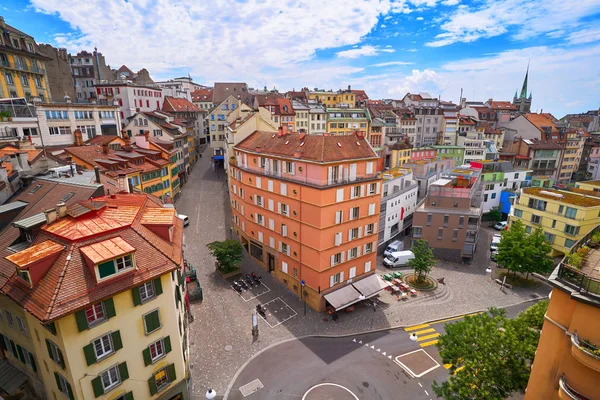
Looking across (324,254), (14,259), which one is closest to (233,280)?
(324,254)

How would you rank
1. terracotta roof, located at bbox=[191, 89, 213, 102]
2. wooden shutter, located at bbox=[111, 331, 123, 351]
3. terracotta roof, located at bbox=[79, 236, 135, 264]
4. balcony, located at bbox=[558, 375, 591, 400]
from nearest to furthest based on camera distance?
1. balcony, located at bbox=[558, 375, 591, 400]
2. terracotta roof, located at bbox=[79, 236, 135, 264]
3. wooden shutter, located at bbox=[111, 331, 123, 351]
4. terracotta roof, located at bbox=[191, 89, 213, 102]

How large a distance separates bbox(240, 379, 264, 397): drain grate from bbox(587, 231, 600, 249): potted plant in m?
26.7

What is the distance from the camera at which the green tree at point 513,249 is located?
47.2m

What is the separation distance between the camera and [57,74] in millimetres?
79125

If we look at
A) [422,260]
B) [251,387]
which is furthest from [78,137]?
[422,260]

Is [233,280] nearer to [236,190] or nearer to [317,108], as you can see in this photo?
[236,190]

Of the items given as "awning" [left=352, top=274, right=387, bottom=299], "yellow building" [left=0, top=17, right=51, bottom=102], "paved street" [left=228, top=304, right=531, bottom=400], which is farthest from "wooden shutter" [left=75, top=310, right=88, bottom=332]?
"yellow building" [left=0, top=17, right=51, bottom=102]

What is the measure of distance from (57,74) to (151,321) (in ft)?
284

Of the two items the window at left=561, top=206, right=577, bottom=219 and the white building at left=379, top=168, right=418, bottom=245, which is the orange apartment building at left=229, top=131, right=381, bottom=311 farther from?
the window at left=561, top=206, right=577, bottom=219

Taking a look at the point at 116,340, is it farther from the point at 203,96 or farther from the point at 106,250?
the point at 203,96

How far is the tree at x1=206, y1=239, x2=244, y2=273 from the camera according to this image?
43.8 meters

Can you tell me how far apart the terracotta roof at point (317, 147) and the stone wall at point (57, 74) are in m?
63.0

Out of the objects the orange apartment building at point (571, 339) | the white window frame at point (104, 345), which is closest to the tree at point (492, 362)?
the orange apartment building at point (571, 339)

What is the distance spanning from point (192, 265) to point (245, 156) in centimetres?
1811
